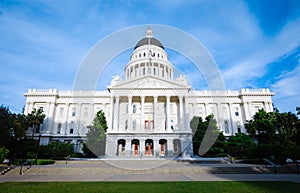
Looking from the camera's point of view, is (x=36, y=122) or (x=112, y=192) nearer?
(x=112, y=192)

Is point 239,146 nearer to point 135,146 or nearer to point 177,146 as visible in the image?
point 177,146

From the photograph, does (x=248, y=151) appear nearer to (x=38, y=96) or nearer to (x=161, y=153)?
(x=161, y=153)

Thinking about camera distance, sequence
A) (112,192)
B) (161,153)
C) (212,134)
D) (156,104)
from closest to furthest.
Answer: (112,192)
(212,134)
(161,153)
(156,104)

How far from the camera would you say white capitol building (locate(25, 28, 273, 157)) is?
31.9 m

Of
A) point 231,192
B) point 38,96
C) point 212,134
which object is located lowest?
point 231,192

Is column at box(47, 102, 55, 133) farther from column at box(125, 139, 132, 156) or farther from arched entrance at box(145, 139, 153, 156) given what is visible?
arched entrance at box(145, 139, 153, 156)

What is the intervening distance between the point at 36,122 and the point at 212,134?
31.6m

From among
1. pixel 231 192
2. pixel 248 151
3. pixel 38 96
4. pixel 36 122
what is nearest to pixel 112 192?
pixel 231 192

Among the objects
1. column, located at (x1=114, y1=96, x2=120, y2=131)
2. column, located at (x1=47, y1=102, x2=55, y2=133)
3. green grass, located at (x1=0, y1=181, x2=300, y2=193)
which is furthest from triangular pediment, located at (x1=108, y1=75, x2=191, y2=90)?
green grass, located at (x1=0, y1=181, x2=300, y2=193)

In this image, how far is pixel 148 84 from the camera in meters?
36.0


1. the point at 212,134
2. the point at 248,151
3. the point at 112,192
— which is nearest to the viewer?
the point at 112,192

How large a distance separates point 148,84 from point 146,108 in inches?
200

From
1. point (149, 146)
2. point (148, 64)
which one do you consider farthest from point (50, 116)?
point (148, 64)

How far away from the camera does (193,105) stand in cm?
4500
